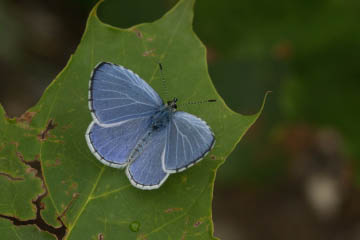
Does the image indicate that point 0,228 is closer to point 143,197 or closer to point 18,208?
point 18,208

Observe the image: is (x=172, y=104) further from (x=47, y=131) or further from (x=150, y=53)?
(x=47, y=131)

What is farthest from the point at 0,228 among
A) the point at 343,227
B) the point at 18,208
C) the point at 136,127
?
the point at 343,227

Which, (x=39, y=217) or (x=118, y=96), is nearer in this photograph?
(x=39, y=217)

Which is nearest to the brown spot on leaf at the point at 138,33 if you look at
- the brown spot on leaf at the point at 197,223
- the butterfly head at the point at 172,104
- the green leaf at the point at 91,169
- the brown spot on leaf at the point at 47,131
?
the green leaf at the point at 91,169

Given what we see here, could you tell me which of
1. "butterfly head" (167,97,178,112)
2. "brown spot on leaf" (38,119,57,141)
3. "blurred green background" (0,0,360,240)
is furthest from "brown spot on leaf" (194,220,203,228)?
"blurred green background" (0,0,360,240)

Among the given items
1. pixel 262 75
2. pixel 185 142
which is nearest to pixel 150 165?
pixel 185 142

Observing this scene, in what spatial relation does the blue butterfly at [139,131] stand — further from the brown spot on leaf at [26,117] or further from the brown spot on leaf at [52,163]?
the brown spot on leaf at [26,117]
